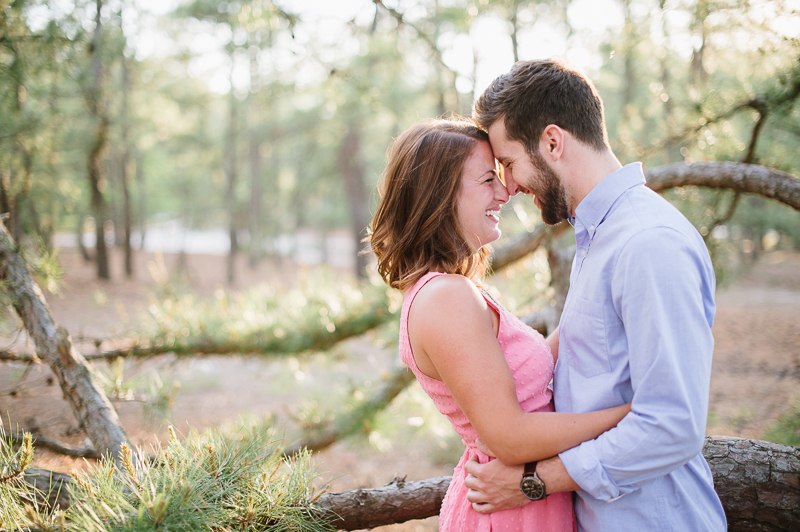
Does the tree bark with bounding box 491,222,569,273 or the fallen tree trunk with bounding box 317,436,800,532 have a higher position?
the tree bark with bounding box 491,222,569,273

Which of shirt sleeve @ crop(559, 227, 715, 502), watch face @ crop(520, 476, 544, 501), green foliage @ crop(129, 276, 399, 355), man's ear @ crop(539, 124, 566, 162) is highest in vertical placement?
man's ear @ crop(539, 124, 566, 162)

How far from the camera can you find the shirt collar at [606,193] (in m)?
1.25

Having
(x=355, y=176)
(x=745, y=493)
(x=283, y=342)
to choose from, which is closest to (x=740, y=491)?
(x=745, y=493)

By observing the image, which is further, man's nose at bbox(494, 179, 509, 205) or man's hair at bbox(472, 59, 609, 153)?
man's nose at bbox(494, 179, 509, 205)

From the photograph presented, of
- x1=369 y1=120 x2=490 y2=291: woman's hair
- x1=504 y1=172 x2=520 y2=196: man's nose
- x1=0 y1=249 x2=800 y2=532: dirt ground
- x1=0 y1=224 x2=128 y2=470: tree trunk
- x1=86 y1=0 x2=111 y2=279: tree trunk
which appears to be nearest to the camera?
x1=369 y1=120 x2=490 y2=291: woman's hair

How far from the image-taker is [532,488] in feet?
3.75

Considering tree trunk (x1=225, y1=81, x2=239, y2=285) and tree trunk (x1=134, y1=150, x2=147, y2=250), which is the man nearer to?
tree trunk (x1=225, y1=81, x2=239, y2=285)

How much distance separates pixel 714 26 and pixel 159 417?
3723mm

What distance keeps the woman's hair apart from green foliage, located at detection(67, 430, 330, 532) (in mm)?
664

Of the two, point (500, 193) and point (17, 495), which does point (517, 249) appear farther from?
point (17, 495)

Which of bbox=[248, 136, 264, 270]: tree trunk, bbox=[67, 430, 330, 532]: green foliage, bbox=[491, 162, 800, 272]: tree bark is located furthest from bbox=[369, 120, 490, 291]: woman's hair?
bbox=[248, 136, 264, 270]: tree trunk

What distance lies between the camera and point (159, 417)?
241 centimetres

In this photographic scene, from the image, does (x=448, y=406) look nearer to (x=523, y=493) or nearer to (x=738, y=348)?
(x=523, y=493)

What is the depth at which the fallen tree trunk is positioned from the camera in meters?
1.44
